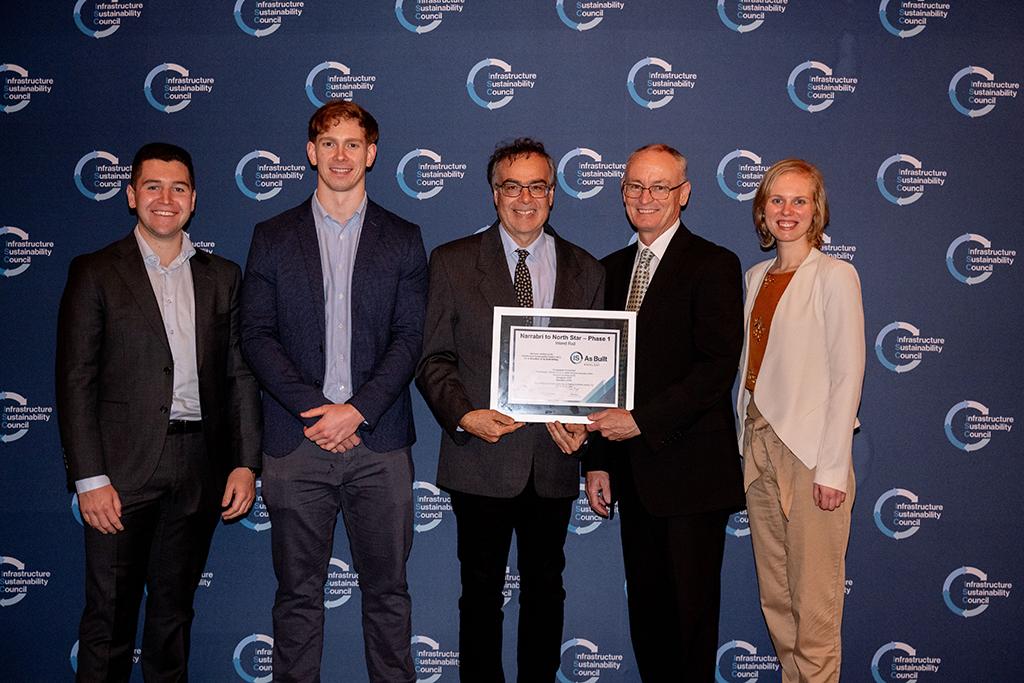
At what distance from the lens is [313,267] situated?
2797mm

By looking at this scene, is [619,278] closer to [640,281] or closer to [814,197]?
[640,281]

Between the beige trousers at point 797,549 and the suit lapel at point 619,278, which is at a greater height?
the suit lapel at point 619,278

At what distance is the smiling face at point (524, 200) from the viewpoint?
9.11 feet

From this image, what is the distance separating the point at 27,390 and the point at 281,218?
177 centimetres

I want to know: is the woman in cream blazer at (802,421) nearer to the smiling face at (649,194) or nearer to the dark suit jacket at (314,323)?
the smiling face at (649,194)

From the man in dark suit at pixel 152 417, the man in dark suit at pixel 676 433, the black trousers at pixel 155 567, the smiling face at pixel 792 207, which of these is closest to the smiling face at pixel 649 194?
the man in dark suit at pixel 676 433

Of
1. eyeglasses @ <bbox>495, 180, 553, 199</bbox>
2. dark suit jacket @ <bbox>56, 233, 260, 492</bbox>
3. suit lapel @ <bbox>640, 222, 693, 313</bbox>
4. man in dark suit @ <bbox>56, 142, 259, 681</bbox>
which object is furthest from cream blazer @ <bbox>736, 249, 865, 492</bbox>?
dark suit jacket @ <bbox>56, 233, 260, 492</bbox>

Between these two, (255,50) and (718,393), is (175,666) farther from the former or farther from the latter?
(255,50)

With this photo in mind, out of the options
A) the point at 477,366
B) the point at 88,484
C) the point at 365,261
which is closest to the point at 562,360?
the point at 477,366

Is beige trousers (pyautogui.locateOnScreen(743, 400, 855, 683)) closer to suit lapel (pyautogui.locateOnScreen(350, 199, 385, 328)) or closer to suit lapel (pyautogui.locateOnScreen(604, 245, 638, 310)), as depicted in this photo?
suit lapel (pyautogui.locateOnScreen(604, 245, 638, 310))

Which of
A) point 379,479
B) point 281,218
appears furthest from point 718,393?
point 281,218

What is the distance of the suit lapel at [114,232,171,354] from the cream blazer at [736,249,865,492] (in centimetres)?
226

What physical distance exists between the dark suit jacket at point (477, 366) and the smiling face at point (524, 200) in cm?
12

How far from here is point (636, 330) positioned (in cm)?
274
